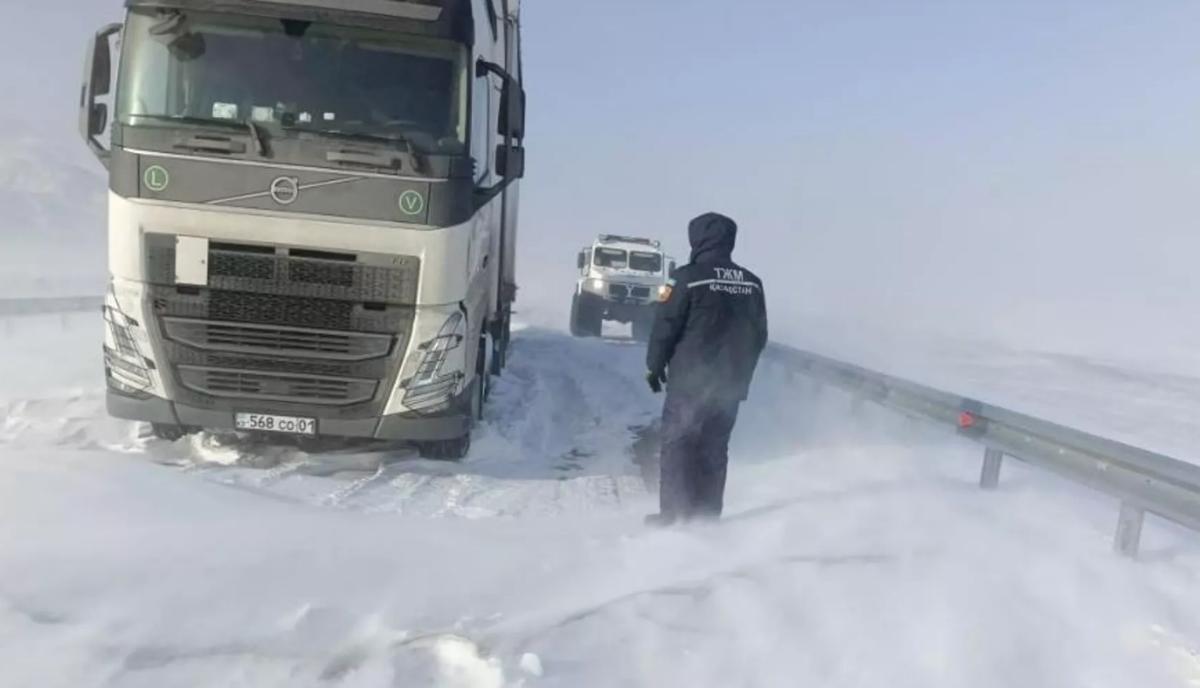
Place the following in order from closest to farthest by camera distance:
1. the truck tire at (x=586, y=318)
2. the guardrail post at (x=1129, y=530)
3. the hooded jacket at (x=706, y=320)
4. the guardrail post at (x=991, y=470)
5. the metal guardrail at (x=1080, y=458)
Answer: the metal guardrail at (x=1080, y=458)
the guardrail post at (x=1129, y=530)
the hooded jacket at (x=706, y=320)
the guardrail post at (x=991, y=470)
the truck tire at (x=586, y=318)

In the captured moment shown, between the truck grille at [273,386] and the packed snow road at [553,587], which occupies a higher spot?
the truck grille at [273,386]

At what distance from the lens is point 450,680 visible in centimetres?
320

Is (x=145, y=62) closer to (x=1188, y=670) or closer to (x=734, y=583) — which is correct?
(x=734, y=583)

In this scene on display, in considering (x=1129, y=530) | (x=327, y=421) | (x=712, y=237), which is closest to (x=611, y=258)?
(x=327, y=421)

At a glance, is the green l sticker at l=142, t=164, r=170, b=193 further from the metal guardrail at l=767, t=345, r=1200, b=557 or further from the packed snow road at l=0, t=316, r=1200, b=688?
the metal guardrail at l=767, t=345, r=1200, b=557

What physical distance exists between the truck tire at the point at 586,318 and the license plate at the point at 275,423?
16.5 meters

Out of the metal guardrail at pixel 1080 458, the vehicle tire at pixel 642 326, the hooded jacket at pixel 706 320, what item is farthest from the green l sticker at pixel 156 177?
the vehicle tire at pixel 642 326

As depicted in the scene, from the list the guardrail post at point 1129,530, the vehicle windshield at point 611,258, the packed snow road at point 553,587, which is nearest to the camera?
the packed snow road at point 553,587

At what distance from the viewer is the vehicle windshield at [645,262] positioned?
2453 centimetres

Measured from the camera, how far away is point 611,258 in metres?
24.7

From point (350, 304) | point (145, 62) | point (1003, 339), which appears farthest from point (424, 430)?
point (1003, 339)

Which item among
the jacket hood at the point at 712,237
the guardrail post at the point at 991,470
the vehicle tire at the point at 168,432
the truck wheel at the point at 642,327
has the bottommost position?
the truck wheel at the point at 642,327

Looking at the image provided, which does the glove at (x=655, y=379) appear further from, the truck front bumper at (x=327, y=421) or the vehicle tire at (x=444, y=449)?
the vehicle tire at (x=444, y=449)

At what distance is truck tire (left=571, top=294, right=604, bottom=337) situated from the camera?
77.2ft
